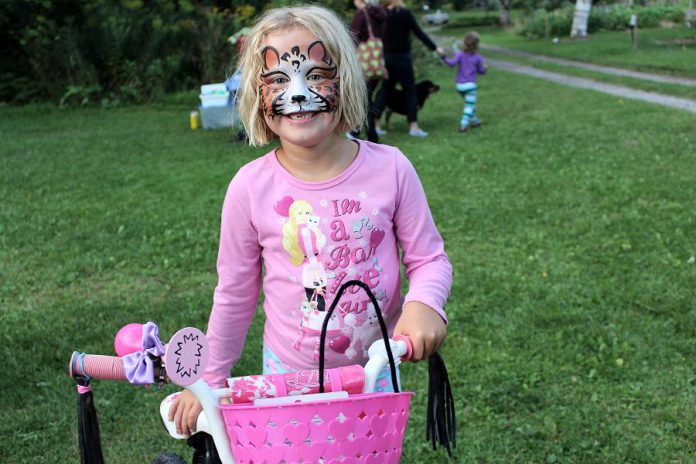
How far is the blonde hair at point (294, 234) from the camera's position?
2033mm

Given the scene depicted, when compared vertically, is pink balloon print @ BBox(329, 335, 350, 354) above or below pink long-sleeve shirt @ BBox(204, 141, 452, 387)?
below

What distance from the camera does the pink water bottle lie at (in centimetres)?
162

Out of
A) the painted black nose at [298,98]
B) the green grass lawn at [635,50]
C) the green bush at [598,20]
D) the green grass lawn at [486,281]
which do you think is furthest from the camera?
the green bush at [598,20]

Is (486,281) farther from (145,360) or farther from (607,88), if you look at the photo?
(607,88)

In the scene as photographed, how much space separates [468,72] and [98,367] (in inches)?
387

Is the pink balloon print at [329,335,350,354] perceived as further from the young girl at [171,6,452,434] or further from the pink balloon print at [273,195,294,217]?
the pink balloon print at [273,195,294,217]


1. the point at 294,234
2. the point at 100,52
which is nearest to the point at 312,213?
the point at 294,234

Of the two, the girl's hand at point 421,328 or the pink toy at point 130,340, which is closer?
the pink toy at point 130,340

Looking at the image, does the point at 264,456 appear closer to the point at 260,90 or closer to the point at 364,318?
the point at 364,318

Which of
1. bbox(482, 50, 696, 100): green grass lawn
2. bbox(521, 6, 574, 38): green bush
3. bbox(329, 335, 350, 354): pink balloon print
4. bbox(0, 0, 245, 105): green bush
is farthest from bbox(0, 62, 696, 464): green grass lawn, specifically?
bbox(521, 6, 574, 38): green bush

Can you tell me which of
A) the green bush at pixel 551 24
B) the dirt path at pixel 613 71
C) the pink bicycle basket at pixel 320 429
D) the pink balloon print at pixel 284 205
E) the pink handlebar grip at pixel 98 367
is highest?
the pink balloon print at pixel 284 205

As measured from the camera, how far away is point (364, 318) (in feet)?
6.76

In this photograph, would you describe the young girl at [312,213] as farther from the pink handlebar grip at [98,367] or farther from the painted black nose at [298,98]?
the pink handlebar grip at [98,367]

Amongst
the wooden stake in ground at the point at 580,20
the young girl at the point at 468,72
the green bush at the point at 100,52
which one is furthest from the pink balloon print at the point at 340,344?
the wooden stake in ground at the point at 580,20
